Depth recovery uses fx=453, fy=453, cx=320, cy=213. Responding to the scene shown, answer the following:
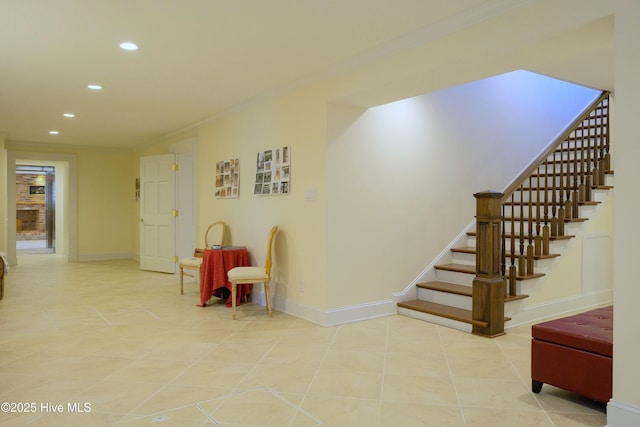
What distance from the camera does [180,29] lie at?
10.8 feet

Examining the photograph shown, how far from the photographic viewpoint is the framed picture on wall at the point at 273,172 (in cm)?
484

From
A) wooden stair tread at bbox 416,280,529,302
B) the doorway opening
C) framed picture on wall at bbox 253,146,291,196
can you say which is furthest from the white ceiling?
the doorway opening

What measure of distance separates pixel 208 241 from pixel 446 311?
341 centimetres

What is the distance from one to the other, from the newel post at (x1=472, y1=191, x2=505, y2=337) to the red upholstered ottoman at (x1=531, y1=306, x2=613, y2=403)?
3.50 feet

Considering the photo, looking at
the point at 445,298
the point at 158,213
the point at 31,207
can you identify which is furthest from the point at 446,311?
the point at 31,207

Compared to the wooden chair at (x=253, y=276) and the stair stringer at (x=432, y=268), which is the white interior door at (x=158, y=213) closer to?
the wooden chair at (x=253, y=276)

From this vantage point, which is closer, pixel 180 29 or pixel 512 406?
pixel 512 406

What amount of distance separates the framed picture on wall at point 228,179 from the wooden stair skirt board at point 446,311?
2.55m

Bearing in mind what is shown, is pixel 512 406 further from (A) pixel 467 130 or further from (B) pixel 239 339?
(A) pixel 467 130

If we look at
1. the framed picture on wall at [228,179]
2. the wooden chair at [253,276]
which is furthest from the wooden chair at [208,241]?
the wooden chair at [253,276]

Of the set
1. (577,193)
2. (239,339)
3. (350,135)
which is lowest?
(239,339)

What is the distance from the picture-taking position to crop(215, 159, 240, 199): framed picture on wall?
5.79 meters

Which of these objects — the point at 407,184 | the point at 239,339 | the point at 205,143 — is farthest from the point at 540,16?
the point at 205,143

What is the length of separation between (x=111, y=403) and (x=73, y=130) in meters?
6.37
